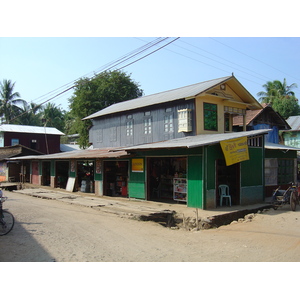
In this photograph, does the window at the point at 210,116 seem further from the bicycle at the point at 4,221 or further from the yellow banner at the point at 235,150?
the bicycle at the point at 4,221

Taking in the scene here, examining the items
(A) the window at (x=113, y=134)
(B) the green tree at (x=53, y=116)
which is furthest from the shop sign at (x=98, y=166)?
(B) the green tree at (x=53, y=116)

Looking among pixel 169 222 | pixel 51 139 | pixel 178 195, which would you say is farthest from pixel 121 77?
pixel 169 222

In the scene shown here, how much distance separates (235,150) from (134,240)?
22.2 feet

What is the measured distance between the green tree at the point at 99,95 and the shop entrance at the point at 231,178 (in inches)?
948

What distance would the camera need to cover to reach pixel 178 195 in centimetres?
1413

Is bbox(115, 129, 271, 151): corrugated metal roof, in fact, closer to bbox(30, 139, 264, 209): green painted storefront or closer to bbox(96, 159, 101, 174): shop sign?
bbox(30, 139, 264, 209): green painted storefront

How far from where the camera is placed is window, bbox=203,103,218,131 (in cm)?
1686

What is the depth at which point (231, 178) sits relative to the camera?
1510cm

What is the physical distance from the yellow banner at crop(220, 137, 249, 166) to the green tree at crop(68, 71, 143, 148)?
1004 inches

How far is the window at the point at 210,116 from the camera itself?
16859mm

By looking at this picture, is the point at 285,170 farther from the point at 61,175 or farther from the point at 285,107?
the point at 285,107

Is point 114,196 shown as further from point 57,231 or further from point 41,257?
point 41,257

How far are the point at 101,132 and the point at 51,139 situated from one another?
53.8ft

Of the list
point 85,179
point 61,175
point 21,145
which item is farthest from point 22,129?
point 85,179
